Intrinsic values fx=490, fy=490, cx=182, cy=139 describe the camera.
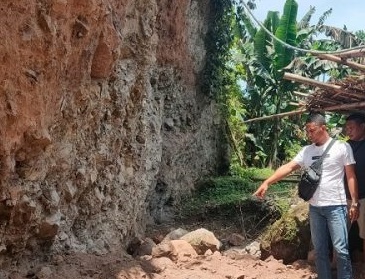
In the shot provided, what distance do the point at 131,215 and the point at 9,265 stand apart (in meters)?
2.79

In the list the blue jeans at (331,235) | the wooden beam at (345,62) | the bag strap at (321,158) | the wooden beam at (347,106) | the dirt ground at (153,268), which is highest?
the wooden beam at (345,62)

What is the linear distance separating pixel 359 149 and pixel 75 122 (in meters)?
2.92

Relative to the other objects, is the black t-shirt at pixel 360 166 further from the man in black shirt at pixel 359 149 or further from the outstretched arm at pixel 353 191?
the outstretched arm at pixel 353 191

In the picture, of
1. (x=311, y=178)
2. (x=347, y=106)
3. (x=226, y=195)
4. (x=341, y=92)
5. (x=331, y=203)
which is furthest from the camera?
(x=226, y=195)

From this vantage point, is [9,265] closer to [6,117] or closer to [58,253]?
[58,253]

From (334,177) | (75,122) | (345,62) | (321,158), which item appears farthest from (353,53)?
(75,122)

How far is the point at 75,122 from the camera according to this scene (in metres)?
5.08

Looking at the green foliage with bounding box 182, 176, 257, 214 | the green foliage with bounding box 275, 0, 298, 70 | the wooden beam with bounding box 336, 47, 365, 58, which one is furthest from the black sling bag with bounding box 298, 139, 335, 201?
the green foliage with bounding box 275, 0, 298, 70

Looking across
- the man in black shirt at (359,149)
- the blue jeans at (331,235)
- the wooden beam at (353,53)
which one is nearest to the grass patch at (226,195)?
the man in black shirt at (359,149)

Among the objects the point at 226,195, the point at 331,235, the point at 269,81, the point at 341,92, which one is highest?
the point at 269,81

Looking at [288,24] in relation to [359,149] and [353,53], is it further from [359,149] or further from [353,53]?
[359,149]

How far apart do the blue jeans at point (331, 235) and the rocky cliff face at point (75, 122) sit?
98.0 inches

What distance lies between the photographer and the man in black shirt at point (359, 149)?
4895 millimetres

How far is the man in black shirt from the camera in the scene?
4.89 metres
